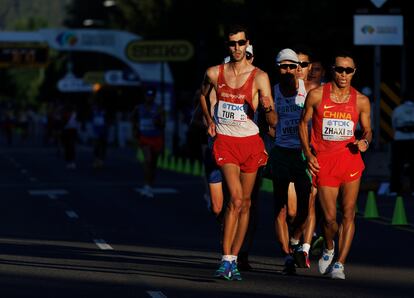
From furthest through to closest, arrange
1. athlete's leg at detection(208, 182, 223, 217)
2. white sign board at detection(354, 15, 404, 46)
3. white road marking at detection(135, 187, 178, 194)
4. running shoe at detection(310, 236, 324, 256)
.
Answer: white sign board at detection(354, 15, 404, 46), white road marking at detection(135, 187, 178, 194), athlete's leg at detection(208, 182, 223, 217), running shoe at detection(310, 236, 324, 256)

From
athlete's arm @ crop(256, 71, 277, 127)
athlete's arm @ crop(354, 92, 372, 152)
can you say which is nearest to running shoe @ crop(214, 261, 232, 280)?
athlete's arm @ crop(256, 71, 277, 127)

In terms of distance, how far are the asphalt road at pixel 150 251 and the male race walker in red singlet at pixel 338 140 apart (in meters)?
0.58

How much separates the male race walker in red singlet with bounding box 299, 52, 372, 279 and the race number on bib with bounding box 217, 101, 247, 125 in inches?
20.4

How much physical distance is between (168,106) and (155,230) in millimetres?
34247

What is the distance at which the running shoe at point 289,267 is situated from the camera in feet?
44.0

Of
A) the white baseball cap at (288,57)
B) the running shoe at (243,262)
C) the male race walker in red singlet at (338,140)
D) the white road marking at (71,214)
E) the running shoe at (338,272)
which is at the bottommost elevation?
the white road marking at (71,214)

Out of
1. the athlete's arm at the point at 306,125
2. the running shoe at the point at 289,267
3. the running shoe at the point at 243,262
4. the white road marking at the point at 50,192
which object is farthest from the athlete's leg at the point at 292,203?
the white road marking at the point at 50,192

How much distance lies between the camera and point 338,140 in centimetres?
1309

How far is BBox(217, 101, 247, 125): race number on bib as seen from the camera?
42.5 feet

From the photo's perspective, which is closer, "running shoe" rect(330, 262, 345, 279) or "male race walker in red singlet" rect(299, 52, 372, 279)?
"running shoe" rect(330, 262, 345, 279)

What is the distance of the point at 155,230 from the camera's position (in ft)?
61.9

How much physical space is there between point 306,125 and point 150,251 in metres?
3.32

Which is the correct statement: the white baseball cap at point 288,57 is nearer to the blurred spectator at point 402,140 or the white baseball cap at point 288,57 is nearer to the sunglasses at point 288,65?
the sunglasses at point 288,65

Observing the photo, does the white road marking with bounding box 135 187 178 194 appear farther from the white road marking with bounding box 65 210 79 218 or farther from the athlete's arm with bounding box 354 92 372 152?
the athlete's arm with bounding box 354 92 372 152
